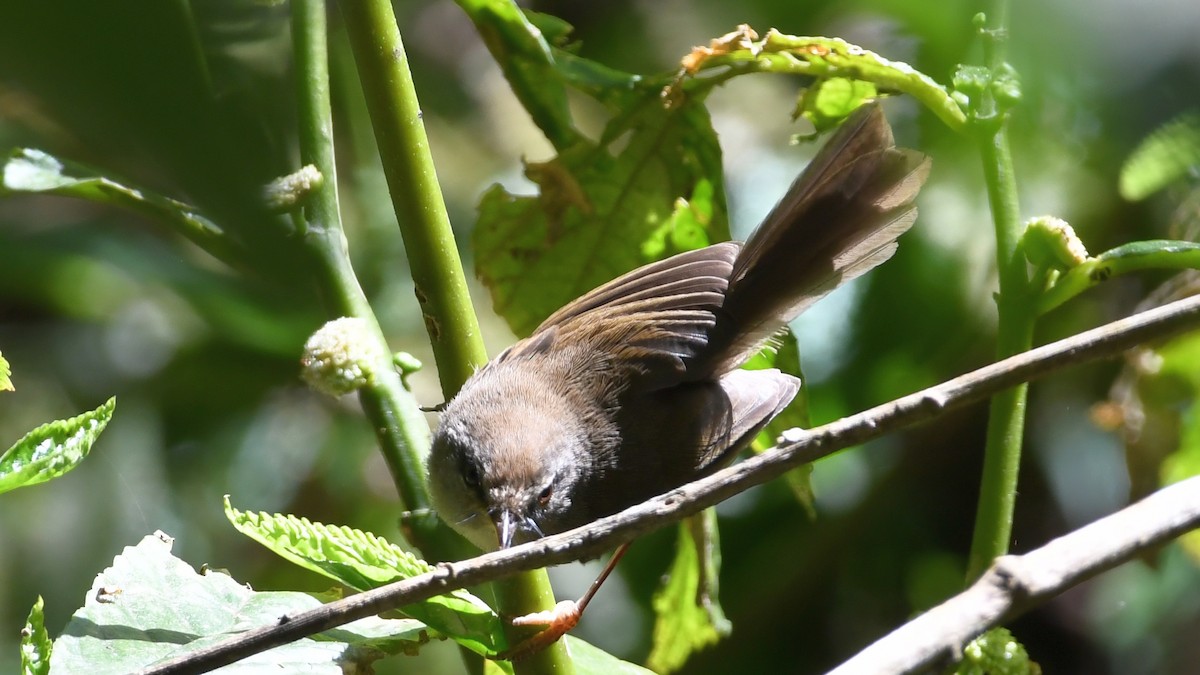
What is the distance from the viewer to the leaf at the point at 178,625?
1312 mm

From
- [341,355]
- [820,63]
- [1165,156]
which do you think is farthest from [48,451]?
[1165,156]

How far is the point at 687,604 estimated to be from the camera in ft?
7.24

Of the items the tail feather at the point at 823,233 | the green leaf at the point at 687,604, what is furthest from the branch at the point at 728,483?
the green leaf at the point at 687,604

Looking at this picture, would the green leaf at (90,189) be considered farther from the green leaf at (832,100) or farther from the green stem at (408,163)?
the green leaf at (832,100)

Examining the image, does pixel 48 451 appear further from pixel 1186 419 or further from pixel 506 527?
pixel 1186 419

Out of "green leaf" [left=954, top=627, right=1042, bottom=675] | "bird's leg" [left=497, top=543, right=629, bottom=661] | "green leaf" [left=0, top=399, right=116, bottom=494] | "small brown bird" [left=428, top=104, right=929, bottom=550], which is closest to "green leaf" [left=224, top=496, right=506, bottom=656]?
"bird's leg" [left=497, top=543, right=629, bottom=661]

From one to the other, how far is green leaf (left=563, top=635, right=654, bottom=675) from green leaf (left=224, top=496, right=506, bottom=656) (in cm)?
22

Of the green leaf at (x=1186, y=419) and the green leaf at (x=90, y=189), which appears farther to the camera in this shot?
the green leaf at (x=1186, y=419)

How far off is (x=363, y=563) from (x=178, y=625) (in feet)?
0.83

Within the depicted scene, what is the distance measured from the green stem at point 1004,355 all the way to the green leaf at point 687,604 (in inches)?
25.4

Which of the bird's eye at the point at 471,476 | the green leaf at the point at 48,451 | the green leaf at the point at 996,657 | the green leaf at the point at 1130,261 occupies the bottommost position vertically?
the green leaf at the point at 996,657

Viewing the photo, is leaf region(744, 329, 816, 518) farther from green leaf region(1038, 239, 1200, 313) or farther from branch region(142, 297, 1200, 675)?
branch region(142, 297, 1200, 675)

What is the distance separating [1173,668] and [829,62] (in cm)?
233

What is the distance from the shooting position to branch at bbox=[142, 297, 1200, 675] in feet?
3.11
